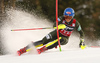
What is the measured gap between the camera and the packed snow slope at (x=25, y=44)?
144 inches

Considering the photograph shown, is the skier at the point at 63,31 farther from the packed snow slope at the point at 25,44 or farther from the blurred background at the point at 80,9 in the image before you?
the blurred background at the point at 80,9

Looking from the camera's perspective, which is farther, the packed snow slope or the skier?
the skier

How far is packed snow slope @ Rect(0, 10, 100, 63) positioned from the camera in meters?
3.65

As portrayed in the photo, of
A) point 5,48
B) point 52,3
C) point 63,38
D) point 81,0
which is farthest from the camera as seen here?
point 81,0

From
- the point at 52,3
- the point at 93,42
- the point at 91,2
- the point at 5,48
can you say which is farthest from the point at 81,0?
the point at 5,48

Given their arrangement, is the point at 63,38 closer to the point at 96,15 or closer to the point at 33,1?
the point at 33,1

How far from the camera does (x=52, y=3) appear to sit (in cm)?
2078

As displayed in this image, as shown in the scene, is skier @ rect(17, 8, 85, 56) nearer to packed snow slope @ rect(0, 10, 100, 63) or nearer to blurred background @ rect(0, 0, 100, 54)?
packed snow slope @ rect(0, 10, 100, 63)

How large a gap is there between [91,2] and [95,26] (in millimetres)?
4419

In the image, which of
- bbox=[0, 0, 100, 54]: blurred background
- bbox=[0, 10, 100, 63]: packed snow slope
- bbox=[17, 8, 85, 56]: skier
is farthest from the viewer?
bbox=[0, 0, 100, 54]: blurred background

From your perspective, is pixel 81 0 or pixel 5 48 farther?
pixel 81 0

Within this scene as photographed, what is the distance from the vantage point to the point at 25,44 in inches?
214

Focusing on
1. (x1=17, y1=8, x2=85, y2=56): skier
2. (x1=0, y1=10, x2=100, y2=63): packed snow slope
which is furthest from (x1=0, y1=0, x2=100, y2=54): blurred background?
(x1=17, y1=8, x2=85, y2=56): skier

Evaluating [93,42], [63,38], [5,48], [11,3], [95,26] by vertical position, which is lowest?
[95,26]
